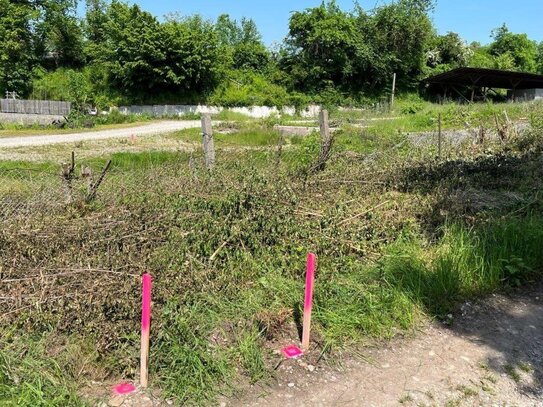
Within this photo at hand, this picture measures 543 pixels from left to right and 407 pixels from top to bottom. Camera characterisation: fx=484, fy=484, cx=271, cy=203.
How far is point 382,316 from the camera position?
152 inches

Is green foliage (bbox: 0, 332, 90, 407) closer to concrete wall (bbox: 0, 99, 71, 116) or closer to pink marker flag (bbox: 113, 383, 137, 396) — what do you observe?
pink marker flag (bbox: 113, 383, 137, 396)

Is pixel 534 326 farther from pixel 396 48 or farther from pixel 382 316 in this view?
pixel 396 48

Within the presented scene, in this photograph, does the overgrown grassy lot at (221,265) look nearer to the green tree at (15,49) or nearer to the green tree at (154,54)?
the green tree at (154,54)

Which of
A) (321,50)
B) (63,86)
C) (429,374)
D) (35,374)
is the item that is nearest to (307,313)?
(429,374)

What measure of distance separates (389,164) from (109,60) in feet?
113

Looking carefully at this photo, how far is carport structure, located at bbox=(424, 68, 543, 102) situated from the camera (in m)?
35.1

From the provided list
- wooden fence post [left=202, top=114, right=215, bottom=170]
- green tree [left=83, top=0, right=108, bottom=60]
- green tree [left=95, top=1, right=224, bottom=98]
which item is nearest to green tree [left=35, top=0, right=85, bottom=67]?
green tree [left=83, top=0, right=108, bottom=60]

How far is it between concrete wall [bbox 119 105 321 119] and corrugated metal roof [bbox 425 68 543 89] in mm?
11281

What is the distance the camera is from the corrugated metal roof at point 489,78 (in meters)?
35.0

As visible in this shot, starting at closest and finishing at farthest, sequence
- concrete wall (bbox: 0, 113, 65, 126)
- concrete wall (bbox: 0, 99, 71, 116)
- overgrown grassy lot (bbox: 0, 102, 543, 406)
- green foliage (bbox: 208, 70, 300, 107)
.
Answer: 1. overgrown grassy lot (bbox: 0, 102, 543, 406)
2. concrete wall (bbox: 0, 113, 65, 126)
3. concrete wall (bbox: 0, 99, 71, 116)
4. green foliage (bbox: 208, 70, 300, 107)

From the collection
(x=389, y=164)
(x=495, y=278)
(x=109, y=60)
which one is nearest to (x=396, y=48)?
(x=109, y=60)

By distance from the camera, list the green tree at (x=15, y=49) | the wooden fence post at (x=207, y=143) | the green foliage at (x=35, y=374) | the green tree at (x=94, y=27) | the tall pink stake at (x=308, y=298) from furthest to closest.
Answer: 1. the green tree at (x=94, y=27)
2. the green tree at (x=15, y=49)
3. the wooden fence post at (x=207, y=143)
4. the tall pink stake at (x=308, y=298)
5. the green foliage at (x=35, y=374)

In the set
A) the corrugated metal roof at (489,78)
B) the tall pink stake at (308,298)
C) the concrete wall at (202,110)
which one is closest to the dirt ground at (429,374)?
the tall pink stake at (308,298)

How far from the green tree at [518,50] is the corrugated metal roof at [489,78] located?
52.1 ft
